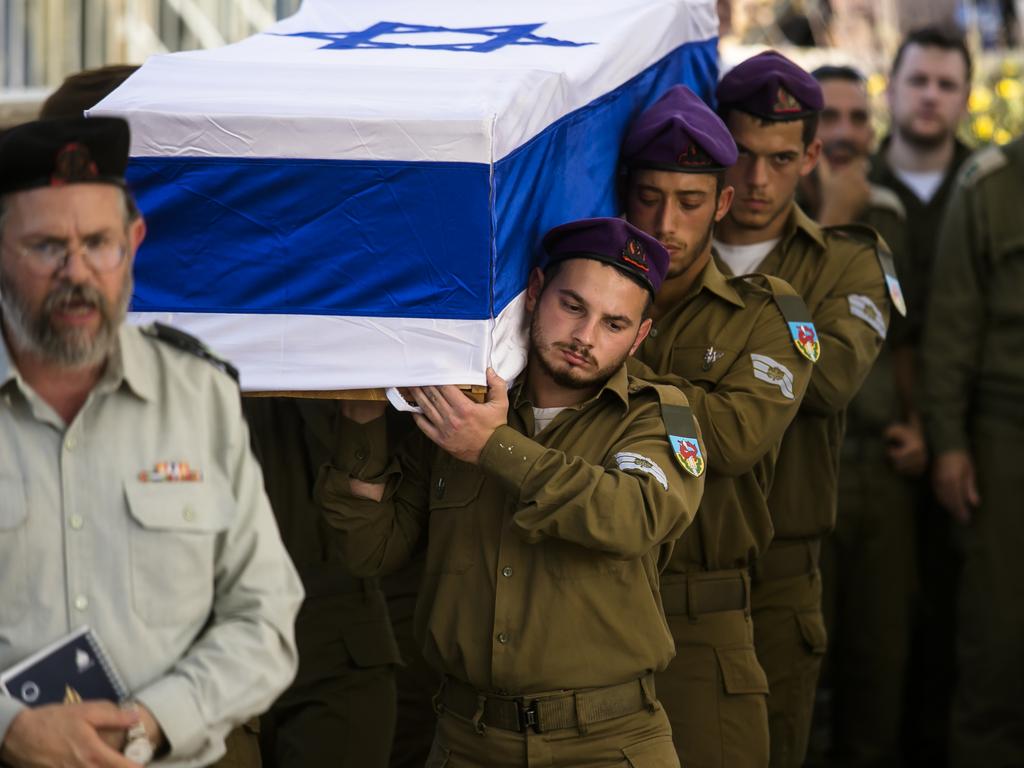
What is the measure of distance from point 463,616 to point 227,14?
766 cm

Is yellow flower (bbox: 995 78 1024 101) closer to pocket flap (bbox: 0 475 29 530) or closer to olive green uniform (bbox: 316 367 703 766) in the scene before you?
olive green uniform (bbox: 316 367 703 766)

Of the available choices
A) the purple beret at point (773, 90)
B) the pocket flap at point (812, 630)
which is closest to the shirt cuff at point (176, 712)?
the pocket flap at point (812, 630)

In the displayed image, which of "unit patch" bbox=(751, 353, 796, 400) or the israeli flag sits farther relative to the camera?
"unit patch" bbox=(751, 353, 796, 400)

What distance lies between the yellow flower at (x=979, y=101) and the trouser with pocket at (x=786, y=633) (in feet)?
12.1

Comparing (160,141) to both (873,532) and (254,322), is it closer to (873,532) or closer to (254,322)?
(254,322)

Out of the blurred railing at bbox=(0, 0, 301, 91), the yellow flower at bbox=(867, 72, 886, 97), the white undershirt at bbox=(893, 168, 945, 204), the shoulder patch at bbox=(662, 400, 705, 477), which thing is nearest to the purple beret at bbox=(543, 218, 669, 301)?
the shoulder patch at bbox=(662, 400, 705, 477)

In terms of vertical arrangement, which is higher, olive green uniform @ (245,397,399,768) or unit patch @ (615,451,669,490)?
unit patch @ (615,451,669,490)

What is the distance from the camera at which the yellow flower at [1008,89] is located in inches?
297

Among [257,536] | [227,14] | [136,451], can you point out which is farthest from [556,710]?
[227,14]

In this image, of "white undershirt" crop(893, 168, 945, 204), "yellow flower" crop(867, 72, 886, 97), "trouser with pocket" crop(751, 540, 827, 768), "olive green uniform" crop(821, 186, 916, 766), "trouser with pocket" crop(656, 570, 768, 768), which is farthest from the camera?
"yellow flower" crop(867, 72, 886, 97)

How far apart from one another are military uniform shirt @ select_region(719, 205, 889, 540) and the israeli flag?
1.13 metres

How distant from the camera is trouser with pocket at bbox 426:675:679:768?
3.30m

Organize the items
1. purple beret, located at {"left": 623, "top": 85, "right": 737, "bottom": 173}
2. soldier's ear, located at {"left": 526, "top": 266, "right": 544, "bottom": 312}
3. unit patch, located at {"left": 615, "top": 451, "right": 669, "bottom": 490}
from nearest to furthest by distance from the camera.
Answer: unit patch, located at {"left": 615, "top": 451, "right": 669, "bottom": 490}
soldier's ear, located at {"left": 526, "top": 266, "right": 544, "bottom": 312}
purple beret, located at {"left": 623, "top": 85, "right": 737, "bottom": 173}

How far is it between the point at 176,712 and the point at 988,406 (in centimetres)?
383
